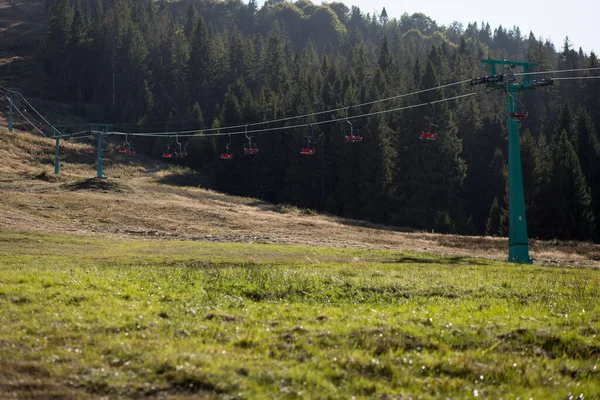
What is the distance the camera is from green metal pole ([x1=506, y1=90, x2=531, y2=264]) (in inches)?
1721

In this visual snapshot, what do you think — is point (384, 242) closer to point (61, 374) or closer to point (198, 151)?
point (61, 374)

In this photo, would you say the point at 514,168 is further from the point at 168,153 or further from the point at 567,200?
→ the point at 168,153

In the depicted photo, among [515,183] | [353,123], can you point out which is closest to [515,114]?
[515,183]

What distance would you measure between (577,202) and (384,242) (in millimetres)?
30553

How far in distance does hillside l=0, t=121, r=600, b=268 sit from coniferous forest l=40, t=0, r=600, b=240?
1696cm

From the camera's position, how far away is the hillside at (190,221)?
5156 cm

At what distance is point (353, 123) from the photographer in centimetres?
9600

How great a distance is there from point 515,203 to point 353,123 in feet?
174

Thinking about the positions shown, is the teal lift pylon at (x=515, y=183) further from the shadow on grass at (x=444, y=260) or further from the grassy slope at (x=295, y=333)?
the grassy slope at (x=295, y=333)

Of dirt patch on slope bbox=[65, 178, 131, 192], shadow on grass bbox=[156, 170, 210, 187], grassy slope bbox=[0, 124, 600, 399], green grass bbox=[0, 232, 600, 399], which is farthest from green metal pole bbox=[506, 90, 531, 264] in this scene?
shadow on grass bbox=[156, 170, 210, 187]

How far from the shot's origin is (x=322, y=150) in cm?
9931

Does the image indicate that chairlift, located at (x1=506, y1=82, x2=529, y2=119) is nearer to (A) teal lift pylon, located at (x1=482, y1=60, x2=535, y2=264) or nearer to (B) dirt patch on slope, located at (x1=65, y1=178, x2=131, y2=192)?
(A) teal lift pylon, located at (x1=482, y1=60, x2=535, y2=264)

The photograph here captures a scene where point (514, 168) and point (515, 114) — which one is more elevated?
point (515, 114)

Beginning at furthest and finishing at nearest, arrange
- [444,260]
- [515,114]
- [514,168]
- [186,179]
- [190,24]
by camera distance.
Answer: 1. [190,24]
2. [186,179]
3. [514,168]
4. [515,114]
5. [444,260]
